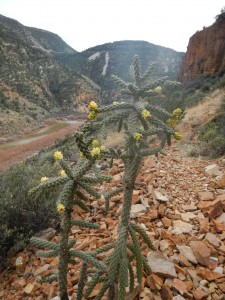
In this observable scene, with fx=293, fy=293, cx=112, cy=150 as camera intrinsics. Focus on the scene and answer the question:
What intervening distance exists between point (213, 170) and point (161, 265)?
3.07 meters

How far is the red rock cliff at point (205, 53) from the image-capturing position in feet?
85.3

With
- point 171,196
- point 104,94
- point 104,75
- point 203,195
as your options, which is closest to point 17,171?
point 171,196

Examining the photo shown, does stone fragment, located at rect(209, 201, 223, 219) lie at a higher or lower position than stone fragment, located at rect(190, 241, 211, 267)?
higher

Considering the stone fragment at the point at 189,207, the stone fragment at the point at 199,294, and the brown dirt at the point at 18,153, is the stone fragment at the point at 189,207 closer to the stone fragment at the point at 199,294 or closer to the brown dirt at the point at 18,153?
the stone fragment at the point at 199,294

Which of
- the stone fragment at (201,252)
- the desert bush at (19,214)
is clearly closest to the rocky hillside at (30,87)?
the desert bush at (19,214)

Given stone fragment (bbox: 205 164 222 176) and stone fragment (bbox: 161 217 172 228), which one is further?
stone fragment (bbox: 205 164 222 176)

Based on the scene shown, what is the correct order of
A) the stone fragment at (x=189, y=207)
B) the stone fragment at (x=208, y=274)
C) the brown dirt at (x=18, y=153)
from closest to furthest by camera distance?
the stone fragment at (x=208, y=274) < the stone fragment at (x=189, y=207) < the brown dirt at (x=18, y=153)

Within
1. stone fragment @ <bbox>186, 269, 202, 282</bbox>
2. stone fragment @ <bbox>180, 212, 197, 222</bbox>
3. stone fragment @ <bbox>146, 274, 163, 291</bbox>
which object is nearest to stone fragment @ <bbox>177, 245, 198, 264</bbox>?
stone fragment @ <bbox>186, 269, 202, 282</bbox>

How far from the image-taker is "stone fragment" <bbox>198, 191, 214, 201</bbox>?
5.00 meters

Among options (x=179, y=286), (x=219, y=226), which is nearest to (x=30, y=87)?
(x=219, y=226)

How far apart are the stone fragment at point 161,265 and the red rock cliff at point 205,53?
23.3 m

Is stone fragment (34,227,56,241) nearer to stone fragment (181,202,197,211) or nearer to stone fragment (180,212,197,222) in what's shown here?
stone fragment (180,212,197,222)

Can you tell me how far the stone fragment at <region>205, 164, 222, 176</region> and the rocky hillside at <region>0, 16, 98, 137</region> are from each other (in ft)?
80.9

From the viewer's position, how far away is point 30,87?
4659 cm
